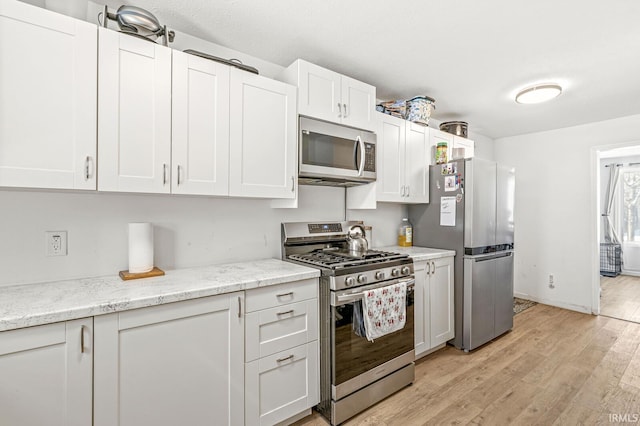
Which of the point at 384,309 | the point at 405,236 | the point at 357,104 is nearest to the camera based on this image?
the point at 384,309

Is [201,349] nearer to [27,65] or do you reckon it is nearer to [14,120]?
[14,120]

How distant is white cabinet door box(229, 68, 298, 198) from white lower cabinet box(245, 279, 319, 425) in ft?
2.17

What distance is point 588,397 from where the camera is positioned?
2.11 meters

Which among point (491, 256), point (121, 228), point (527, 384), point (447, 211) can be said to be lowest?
point (527, 384)

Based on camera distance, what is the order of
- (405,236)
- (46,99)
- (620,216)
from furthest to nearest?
(620,216)
(405,236)
(46,99)

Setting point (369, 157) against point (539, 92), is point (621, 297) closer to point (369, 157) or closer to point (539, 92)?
point (539, 92)

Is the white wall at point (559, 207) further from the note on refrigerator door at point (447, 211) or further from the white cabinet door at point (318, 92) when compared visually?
the white cabinet door at point (318, 92)

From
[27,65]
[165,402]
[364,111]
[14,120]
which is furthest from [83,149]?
[364,111]

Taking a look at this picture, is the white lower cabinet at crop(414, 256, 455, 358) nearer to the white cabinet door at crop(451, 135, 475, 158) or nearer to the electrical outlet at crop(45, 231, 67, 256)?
the white cabinet door at crop(451, 135, 475, 158)

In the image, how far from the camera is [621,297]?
4.48 metres

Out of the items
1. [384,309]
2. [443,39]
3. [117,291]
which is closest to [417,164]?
[443,39]

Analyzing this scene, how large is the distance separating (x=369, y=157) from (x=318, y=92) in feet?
2.21

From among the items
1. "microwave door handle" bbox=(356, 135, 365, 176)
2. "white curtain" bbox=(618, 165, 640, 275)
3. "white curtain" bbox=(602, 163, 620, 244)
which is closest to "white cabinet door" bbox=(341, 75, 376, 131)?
"microwave door handle" bbox=(356, 135, 365, 176)

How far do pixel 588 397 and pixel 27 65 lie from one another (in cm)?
375
